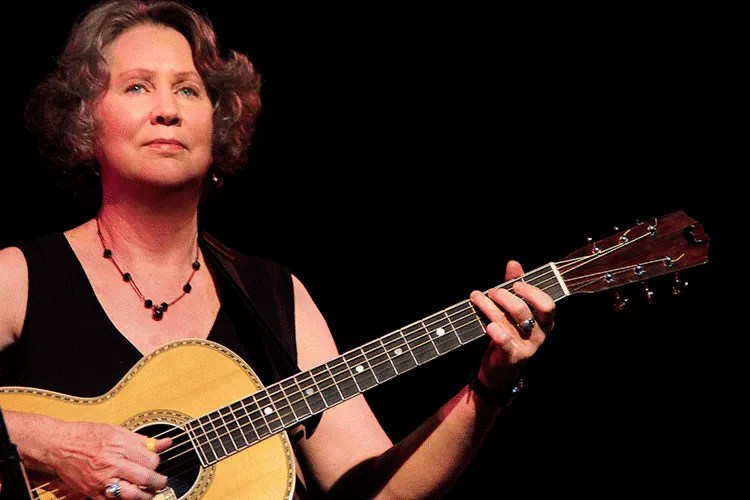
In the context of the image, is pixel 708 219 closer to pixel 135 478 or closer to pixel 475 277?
pixel 475 277

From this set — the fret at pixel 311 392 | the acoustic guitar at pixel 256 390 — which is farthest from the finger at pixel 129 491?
the fret at pixel 311 392

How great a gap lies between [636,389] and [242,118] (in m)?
1.63

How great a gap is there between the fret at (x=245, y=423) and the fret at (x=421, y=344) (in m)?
0.44

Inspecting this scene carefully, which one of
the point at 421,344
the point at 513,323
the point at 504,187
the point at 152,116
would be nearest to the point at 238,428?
the point at 421,344

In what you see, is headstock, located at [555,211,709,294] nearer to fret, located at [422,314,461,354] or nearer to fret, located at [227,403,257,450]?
fret, located at [422,314,461,354]

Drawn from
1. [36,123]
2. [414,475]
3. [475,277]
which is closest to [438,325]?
[414,475]

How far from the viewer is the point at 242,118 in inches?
117

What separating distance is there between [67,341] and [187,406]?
372 millimetres

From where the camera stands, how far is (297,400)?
242 centimetres

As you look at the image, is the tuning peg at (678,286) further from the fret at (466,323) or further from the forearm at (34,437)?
the forearm at (34,437)

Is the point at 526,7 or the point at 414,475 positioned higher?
the point at 526,7

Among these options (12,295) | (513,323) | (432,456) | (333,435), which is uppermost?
(12,295)

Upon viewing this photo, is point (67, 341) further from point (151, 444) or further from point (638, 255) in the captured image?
point (638, 255)

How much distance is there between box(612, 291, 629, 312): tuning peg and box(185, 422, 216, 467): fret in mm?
1061
